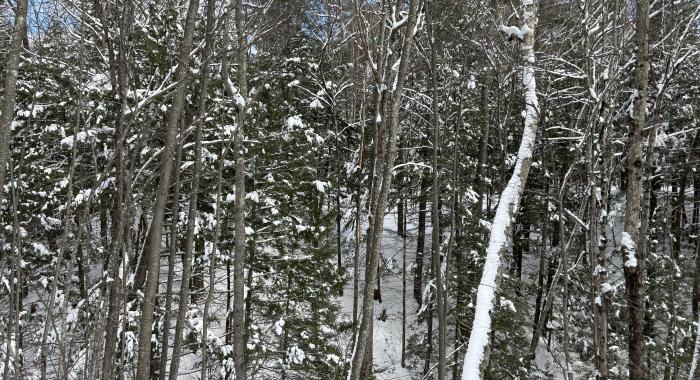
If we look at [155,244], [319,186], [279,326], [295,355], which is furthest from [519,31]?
[295,355]

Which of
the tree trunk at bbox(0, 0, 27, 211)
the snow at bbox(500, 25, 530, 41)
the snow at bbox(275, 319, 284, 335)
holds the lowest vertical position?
the snow at bbox(275, 319, 284, 335)

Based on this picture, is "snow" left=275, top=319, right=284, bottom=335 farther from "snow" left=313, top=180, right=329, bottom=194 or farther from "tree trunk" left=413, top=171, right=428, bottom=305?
"tree trunk" left=413, top=171, right=428, bottom=305

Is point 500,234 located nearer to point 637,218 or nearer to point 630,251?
point 630,251

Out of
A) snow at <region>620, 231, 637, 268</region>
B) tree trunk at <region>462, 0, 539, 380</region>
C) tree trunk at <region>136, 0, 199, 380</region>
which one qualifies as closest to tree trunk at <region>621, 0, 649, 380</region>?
snow at <region>620, 231, 637, 268</region>

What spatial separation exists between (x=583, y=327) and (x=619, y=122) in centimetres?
738

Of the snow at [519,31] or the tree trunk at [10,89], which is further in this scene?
the snow at [519,31]

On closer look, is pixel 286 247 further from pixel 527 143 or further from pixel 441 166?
pixel 527 143

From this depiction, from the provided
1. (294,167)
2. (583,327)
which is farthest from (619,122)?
(294,167)

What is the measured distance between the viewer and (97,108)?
9.65 meters

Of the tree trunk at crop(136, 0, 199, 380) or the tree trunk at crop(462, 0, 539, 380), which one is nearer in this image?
the tree trunk at crop(462, 0, 539, 380)

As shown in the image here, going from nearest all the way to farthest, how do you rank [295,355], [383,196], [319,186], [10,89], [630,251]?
[10,89] < [383,196] < [630,251] < [295,355] < [319,186]

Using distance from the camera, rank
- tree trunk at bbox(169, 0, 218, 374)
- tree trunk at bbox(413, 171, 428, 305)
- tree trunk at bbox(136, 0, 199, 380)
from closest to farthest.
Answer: tree trunk at bbox(136, 0, 199, 380)
tree trunk at bbox(169, 0, 218, 374)
tree trunk at bbox(413, 171, 428, 305)

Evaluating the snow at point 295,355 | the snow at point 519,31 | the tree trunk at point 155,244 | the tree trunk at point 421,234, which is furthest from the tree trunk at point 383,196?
the tree trunk at point 421,234

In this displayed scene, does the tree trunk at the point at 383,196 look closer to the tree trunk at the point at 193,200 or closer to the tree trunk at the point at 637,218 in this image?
the tree trunk at the point at 193,200
